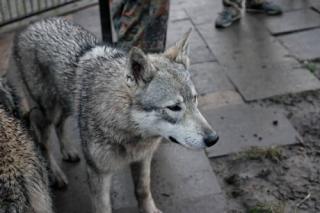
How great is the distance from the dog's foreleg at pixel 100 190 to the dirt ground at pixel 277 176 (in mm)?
1020

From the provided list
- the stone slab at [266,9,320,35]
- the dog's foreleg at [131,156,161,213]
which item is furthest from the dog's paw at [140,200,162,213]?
the stone slab at [266,9,320,35]

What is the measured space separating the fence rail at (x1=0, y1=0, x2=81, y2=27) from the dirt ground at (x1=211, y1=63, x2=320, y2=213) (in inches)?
155

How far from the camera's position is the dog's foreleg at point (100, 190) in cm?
370

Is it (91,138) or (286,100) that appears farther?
(286,100)

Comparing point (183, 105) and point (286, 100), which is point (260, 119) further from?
point (183, 105)

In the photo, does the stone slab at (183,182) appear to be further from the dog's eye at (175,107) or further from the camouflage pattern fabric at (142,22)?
the dog's eye at (175,107)

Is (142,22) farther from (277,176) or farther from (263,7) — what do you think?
(263,7)

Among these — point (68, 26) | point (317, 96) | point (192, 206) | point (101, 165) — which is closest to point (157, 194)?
point (192, 206)

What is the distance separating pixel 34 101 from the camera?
438 cm

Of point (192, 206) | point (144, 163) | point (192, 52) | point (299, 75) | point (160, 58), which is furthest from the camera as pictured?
point (192, 52)

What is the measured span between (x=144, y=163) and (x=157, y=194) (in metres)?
0.55

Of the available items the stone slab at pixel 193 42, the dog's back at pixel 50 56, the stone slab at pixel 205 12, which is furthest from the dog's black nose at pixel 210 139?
the stone slab at pixel 205 12

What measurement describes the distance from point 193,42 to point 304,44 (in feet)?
4.53

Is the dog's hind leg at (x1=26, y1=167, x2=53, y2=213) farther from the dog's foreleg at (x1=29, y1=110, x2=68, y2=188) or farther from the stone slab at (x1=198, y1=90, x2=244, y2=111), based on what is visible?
the stone slab at (x1=198, y1=90, x2=244, y2=111)
